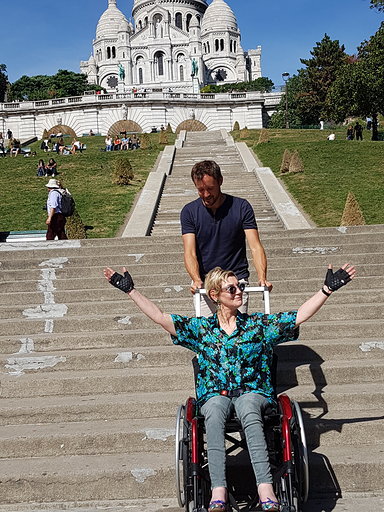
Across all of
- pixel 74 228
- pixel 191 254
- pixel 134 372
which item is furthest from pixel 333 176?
pixel 191 254

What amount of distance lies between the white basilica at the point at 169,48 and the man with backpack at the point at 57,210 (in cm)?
8313

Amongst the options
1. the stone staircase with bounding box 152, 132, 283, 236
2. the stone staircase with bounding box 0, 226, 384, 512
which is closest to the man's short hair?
the stone staircase with bounding box 0, 226, 384, 512

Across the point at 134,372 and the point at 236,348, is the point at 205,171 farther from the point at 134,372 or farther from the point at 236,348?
the point at 134,372

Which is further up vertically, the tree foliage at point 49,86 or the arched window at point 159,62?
the arched window at point 159,62

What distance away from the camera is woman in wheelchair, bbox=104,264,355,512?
3.86 meters

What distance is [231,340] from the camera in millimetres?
4059

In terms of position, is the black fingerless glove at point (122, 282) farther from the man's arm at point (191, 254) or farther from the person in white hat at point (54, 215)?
A: the person in white hat at point (54, 215)

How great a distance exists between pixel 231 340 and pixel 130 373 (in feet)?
6.61

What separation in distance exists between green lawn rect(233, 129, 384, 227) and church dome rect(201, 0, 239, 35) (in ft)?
282

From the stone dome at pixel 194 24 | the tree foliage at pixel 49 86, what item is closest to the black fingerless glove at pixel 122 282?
the tree foliage at pixel 49 86

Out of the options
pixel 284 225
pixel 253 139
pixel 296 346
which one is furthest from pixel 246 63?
pixel 296 346

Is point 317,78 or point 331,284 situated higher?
point 317,78

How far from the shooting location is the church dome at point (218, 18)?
106 metres

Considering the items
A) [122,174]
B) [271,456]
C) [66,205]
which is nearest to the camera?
[271,456]
